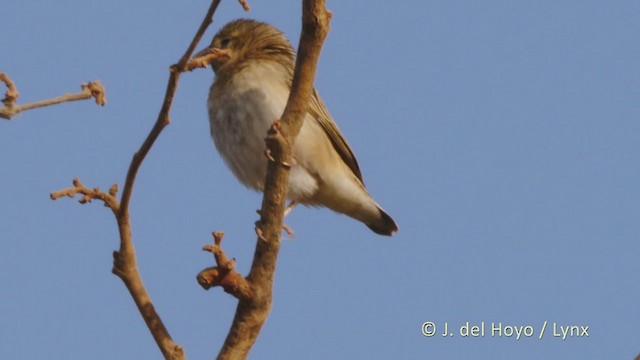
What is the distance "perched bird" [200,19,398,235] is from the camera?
633 cm

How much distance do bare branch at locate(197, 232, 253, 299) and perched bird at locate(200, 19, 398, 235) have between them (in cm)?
184

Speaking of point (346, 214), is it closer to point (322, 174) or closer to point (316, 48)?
point (322, 174)

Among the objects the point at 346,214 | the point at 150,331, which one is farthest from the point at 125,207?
the point at 346,214

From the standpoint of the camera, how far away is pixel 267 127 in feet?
20.4

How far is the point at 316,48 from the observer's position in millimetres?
4023

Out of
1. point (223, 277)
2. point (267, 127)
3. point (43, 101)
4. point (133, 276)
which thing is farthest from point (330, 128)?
point (43, 101)

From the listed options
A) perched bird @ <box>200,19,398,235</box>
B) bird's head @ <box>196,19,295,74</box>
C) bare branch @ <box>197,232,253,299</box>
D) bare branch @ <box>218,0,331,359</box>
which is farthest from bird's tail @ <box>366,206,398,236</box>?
bare branch @ <box>197,232,253,299</box>

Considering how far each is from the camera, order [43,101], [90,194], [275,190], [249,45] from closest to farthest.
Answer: [43,101] → [90,194] → [275,190] → [249,45]

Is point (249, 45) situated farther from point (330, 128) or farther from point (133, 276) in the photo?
point (133, 276)

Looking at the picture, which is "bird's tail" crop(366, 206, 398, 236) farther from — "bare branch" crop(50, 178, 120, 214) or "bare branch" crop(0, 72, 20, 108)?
"bare branch" crop(0, 72, 20, 108)

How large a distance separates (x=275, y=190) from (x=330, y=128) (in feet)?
7.76

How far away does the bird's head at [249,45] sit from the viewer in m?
6.98

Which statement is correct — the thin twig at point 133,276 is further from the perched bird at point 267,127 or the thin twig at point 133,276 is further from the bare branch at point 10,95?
the perched bird at point 267,127

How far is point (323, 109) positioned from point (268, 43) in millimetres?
774
